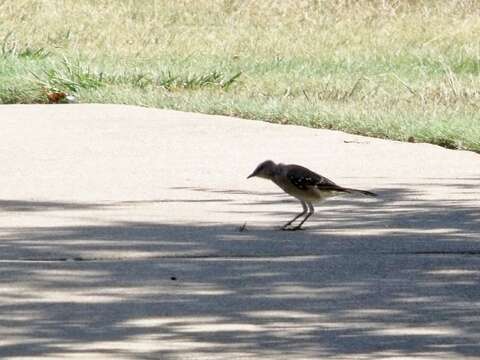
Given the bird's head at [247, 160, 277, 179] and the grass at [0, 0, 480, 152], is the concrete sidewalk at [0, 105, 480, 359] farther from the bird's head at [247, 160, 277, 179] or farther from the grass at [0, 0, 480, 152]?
the grass at [0, 0, 480, 152]

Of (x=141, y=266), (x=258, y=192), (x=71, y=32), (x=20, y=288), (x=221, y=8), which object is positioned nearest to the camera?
(x=20, y=288)

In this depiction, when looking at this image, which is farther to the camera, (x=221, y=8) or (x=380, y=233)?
(x=221, y=8)

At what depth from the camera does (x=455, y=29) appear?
→ 78.1 ft

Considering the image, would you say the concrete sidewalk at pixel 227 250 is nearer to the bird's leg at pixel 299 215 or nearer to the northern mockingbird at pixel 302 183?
the bird's leg at pixel 299 215

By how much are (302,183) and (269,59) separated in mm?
12196

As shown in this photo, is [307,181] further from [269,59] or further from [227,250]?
[269,59]

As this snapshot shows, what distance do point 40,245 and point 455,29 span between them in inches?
673

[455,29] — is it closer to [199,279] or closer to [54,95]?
[54,95]

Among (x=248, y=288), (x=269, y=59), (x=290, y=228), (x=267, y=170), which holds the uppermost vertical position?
(x=248, y=288)

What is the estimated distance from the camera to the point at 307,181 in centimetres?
794

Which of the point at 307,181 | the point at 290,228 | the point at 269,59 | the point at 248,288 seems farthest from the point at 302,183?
the point at 269,59

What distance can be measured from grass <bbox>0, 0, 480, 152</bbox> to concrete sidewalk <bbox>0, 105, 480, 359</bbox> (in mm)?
1438

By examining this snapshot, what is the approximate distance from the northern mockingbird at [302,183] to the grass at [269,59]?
3.51 meters

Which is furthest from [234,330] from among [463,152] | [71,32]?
[71,32]
